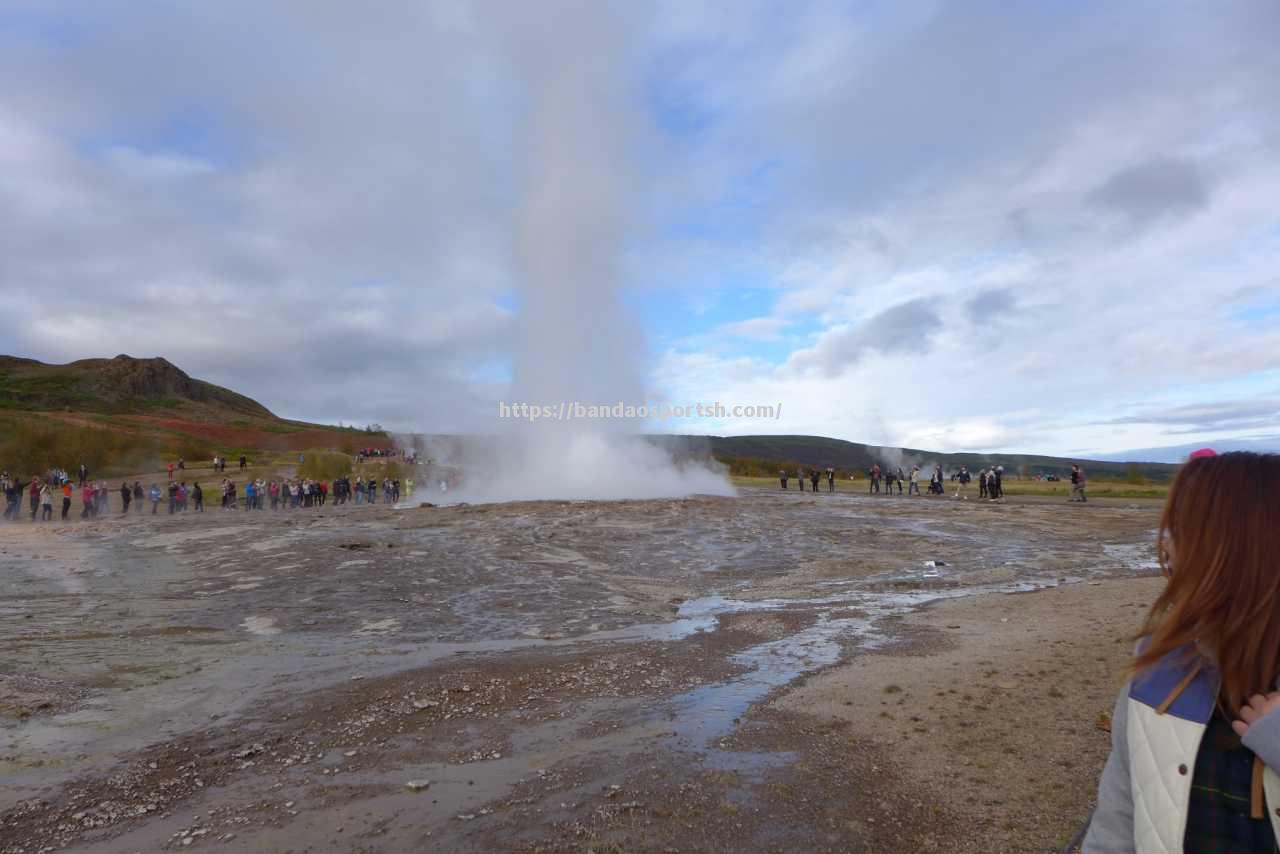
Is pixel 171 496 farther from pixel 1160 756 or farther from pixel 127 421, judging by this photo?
pixel 127 421

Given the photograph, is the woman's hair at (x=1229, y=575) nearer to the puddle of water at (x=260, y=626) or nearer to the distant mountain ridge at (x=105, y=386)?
the puddle of water at (x=260, y=626)

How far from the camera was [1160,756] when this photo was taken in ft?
5.54

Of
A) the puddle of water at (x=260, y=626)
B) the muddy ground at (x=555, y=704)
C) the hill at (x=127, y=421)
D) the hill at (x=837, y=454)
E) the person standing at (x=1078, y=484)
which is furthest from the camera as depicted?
the hill at (x=837, y=454)

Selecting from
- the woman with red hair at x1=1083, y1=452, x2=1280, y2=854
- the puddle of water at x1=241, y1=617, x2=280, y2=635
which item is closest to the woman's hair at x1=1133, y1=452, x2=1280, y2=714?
the woman with red hair at x1=1083, y1=452, x2=1280, y2=854

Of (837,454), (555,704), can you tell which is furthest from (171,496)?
(837,454)

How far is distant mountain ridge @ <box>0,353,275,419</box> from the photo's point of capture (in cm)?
11526

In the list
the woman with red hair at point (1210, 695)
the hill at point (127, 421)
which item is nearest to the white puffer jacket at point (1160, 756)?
the woman with red hair at point (1210, 695)

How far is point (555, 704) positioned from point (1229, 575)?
5.94 metres

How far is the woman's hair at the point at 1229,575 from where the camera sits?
165 centimetres

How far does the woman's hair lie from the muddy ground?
3.00 meters

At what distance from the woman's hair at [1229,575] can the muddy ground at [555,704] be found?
3.00m

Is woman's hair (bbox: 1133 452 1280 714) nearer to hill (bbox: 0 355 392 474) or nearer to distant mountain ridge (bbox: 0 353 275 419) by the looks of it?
hill (bbox: 0 355 392 474)

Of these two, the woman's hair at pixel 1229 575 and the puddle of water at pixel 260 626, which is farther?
the puddle of water at pixel 260 626

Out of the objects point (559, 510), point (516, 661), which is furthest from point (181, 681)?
point (559, 510)
